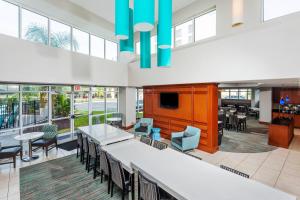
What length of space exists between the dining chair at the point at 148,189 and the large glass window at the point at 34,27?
6015mm

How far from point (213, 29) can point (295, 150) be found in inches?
211

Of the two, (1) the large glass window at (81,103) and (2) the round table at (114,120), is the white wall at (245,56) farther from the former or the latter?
(1) the large glass window at (81,103)

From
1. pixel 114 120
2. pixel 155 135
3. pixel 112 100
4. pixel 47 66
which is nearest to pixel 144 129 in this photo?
pixel 155 135

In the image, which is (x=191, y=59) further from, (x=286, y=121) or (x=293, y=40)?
(x=286, y=121)

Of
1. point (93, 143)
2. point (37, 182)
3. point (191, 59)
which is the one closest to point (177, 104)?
point (191, 59)

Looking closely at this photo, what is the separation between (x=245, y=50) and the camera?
434 centimetres

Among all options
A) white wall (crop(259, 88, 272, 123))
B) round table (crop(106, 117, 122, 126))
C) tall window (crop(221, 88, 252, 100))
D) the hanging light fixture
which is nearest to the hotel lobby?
the hanging light fixture

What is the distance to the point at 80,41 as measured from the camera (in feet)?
22.9

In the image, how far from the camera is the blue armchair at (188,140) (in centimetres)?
512

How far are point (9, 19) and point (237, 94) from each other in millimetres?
16412

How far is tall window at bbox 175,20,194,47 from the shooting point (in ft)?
20.9

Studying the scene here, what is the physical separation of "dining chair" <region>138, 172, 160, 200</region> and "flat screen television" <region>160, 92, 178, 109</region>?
15.4 ft

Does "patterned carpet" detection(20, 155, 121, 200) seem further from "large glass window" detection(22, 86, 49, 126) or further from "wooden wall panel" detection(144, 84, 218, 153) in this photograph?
"wooden wall panel" detection(144, 84, 218, 153)

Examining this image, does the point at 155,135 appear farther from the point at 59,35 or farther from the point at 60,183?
the point at 59,35
